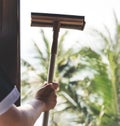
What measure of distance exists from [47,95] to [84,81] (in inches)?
181

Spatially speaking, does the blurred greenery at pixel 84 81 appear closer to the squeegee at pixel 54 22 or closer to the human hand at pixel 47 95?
the squeegee at pixel 54 22

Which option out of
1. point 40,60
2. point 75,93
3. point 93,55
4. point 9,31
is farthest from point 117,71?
point 9,31

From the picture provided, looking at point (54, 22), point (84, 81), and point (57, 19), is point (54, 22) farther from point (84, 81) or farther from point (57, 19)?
point (84, 81)

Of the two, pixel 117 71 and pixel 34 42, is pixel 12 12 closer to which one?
pixel 117 71

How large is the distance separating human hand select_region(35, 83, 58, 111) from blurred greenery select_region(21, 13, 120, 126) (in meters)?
3.87

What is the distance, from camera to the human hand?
3.35 feet

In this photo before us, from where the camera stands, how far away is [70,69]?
19.0 ft

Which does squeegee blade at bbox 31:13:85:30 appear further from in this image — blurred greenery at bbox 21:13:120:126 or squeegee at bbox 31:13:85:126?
blurred greenery at bbox 21:13:120:126

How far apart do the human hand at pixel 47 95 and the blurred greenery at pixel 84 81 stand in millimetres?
3872

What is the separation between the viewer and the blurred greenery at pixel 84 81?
194 inches

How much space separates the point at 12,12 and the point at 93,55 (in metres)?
4.29

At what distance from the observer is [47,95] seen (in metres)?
1.04

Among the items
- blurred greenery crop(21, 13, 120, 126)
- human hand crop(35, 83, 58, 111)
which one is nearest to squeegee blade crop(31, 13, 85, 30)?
human hand crop(35, 83, 58, 111)

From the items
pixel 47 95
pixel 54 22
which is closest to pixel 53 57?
pixel 54 22
